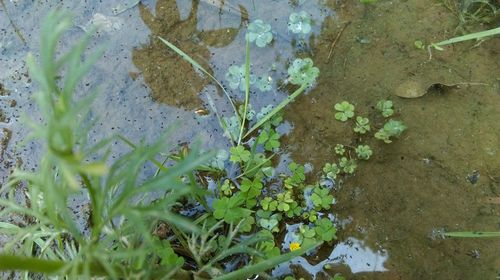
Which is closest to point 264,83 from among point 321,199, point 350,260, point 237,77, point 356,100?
point 237,77

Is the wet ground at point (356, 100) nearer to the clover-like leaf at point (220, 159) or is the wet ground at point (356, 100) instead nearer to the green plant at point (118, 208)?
the clover-like leaf at point (220, 159)

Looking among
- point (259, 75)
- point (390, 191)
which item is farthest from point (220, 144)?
point (390, 191)

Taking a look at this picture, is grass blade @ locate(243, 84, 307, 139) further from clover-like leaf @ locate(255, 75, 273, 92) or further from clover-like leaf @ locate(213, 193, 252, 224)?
clover-like leaf @ locate(213, 193, 252, 224)

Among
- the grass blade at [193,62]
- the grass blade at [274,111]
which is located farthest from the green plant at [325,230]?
the grass blade at [193,62]

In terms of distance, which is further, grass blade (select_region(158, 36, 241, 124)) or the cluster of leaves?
grass blade (select_region(158, 36, 241, 124))

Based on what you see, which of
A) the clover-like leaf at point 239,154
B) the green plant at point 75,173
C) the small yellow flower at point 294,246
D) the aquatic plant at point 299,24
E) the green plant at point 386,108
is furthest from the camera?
the aquatic plant at point 299,24

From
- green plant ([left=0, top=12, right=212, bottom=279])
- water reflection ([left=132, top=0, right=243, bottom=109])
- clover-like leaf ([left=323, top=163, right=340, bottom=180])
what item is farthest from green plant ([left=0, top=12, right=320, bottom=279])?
clover-like leaf ([left=323, top=163, right=340, bottom=180])
